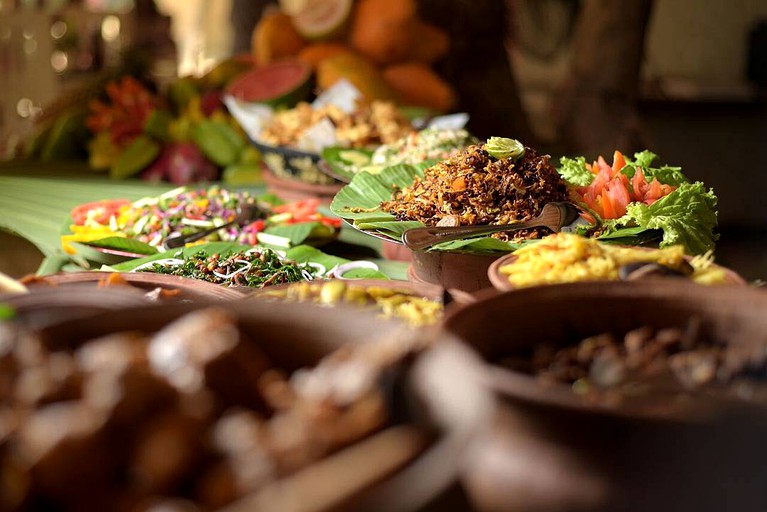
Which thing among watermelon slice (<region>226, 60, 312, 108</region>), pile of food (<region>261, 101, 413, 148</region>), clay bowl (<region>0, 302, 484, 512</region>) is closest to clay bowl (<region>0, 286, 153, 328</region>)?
clay bowl (<region>0, 302, 484, 512</region>)

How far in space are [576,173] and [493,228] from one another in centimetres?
64

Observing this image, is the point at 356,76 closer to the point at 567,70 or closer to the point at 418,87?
the point at 418,87

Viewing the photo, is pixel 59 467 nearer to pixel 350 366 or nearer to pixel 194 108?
pixel 350 366

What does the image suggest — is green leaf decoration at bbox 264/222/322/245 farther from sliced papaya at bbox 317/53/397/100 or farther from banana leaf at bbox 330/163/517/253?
sliced papaya at bbox 317/53/397/100

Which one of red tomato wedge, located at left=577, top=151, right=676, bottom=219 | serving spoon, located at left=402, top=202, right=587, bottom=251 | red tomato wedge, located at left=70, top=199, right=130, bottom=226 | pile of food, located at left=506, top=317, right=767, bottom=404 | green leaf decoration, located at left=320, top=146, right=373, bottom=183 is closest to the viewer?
pile of food, located at left=506, top=317, right=767, bottom=404

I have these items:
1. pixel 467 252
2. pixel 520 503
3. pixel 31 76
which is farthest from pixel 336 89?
pixel 520 503

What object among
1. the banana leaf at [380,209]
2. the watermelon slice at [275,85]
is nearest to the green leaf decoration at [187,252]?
the banana leaf at [380,209]

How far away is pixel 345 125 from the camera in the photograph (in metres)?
3.24

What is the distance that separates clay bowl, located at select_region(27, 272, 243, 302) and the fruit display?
2538mm

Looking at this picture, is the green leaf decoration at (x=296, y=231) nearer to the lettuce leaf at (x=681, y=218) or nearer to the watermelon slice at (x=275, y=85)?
the lettuce leaf at (x=681, y=218)

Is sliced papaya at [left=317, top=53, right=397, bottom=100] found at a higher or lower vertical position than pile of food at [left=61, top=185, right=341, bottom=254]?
higher

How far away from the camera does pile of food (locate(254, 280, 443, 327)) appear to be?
1.19 metres

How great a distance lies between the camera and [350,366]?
736 millimetres

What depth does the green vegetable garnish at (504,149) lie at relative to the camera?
6.04 feet
